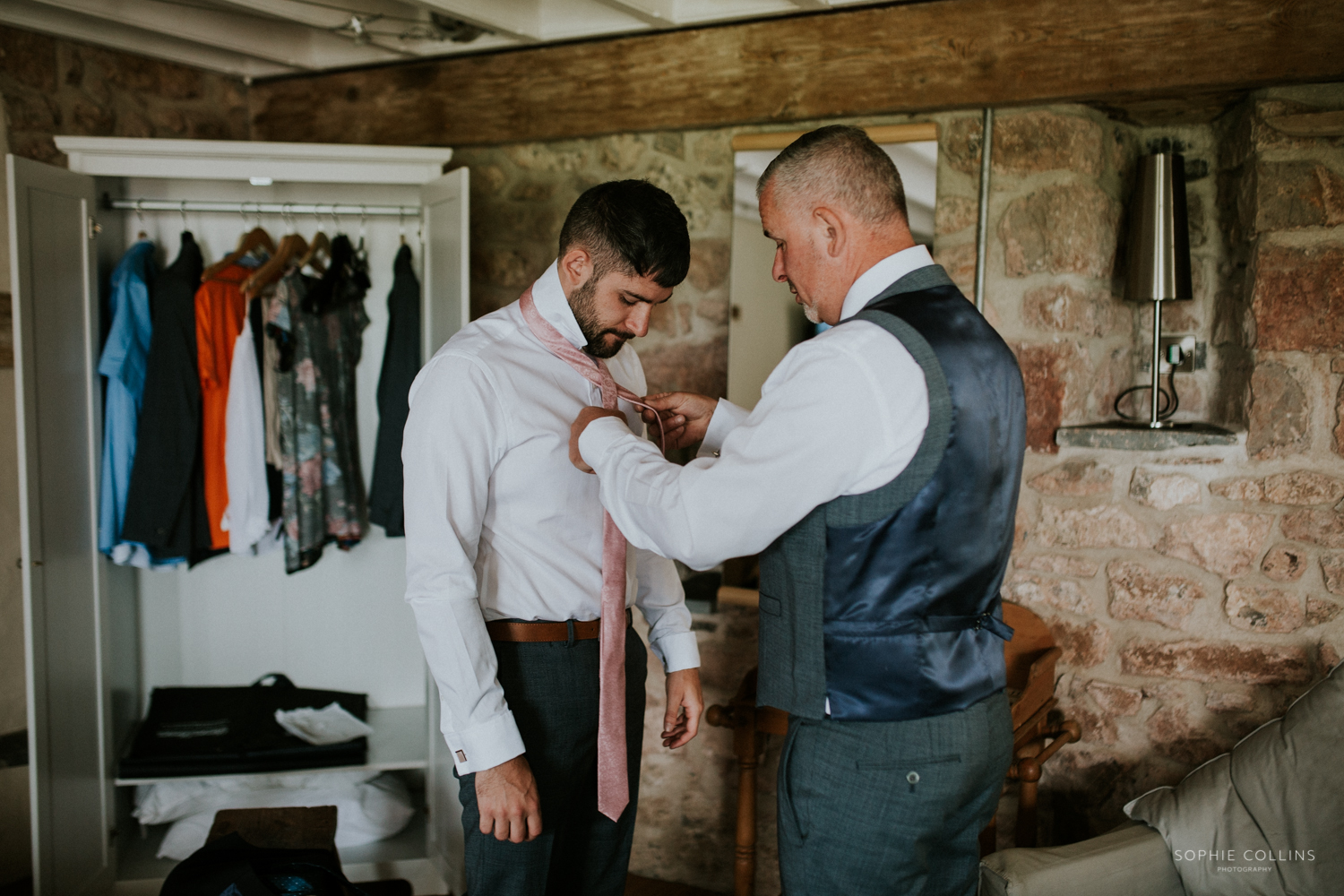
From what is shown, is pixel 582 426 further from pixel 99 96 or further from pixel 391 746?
pixel 99 96

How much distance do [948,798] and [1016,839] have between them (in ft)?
4.62

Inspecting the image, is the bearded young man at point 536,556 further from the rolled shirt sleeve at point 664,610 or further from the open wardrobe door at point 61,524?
the open wardrobe door at point 61,524

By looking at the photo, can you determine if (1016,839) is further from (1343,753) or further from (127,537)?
(127,537)

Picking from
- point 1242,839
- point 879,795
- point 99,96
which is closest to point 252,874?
point 879,795

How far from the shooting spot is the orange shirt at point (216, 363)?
282 centimetres

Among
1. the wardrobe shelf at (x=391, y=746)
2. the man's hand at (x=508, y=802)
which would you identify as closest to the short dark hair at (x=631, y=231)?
the man's hand at (x=508, y=802)

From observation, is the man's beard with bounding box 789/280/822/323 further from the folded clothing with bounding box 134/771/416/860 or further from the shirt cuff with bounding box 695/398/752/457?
the folded clothing with bounding box 134/771/416/860

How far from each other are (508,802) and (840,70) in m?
2.16

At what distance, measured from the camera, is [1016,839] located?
8.23 ft

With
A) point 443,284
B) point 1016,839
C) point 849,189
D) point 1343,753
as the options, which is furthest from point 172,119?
point 1343,753

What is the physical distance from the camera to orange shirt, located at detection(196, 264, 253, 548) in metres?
2.82

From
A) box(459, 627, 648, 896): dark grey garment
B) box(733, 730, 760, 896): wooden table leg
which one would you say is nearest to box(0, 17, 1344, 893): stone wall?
box(733, 730, 760, 896): wooden table leg

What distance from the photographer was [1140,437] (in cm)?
251

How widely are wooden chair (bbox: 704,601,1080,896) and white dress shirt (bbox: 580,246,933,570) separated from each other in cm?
127
